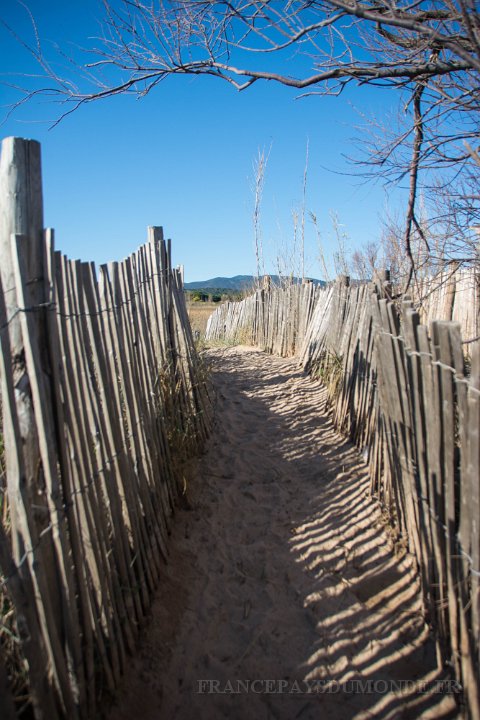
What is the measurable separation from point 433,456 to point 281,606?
1.14m

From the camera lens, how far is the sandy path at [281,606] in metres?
2.20

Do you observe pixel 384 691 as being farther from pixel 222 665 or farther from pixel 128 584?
pixel 128 584

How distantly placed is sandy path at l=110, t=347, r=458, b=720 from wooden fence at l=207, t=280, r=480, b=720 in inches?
7.7

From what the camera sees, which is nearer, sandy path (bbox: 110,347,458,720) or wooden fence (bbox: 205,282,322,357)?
sandy path (bbox: 110,347,458,720)

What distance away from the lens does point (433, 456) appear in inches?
87.4

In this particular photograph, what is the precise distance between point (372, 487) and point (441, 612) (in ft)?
4.53

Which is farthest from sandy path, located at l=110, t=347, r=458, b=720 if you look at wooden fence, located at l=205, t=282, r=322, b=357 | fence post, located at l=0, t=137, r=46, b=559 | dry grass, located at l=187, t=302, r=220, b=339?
wooden fence, located at l=205, t=282, r=322, b=357

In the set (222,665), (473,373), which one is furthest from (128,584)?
(473,373)

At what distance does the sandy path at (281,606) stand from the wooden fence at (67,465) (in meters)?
0.23

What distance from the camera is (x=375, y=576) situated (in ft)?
9.45

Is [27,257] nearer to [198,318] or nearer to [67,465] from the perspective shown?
[67,465]

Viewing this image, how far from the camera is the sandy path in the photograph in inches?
86.7

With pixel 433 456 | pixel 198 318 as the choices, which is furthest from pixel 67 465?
pixel 198 318

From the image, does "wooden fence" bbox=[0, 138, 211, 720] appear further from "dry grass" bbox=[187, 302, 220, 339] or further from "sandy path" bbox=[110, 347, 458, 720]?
"dry grass" bbox=[187, 302, 220, 339]
